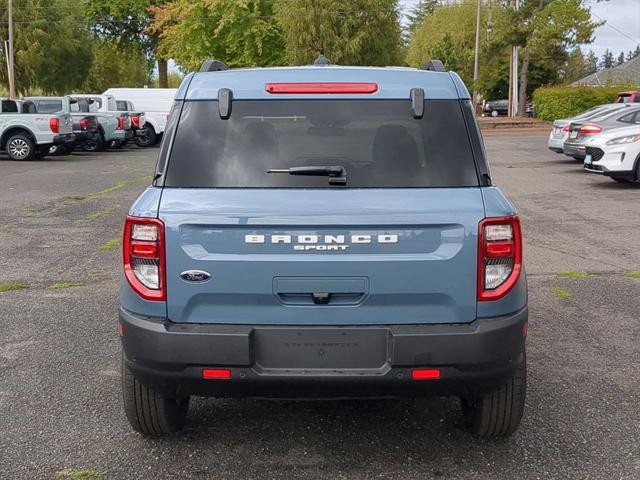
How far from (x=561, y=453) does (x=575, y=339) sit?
6.76ft

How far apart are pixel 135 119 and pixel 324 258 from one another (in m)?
26.8

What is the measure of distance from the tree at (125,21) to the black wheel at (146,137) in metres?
26.9

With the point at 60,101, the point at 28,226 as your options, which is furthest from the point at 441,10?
the point at 28,226

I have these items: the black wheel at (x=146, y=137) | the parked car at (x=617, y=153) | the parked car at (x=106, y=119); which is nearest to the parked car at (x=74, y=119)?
the parked car at (x=106, y=119)

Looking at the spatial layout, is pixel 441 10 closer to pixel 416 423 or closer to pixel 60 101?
pixel 60 101

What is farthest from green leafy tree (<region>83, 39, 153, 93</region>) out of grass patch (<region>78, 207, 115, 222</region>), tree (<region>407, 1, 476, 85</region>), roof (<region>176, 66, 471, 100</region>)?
roof (<region>176, 66, 471, 100</region>)

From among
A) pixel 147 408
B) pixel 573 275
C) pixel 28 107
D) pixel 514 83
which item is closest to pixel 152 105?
pixel 28 107

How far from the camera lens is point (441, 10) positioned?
80625 millimetres

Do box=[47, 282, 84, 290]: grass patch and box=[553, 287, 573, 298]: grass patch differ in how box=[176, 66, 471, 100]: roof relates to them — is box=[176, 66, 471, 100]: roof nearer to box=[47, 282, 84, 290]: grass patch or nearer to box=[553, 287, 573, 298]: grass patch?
box=[553, 287, 573, 298]: grass patch

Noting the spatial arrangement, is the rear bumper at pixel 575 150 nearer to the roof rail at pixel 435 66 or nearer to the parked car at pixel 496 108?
the roof rail at pixel 435 66

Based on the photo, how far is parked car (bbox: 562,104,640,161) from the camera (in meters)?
16.4

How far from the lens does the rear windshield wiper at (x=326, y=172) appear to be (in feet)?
11.2

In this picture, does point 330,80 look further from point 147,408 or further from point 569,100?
point 569,100

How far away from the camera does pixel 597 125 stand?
16609 mm
